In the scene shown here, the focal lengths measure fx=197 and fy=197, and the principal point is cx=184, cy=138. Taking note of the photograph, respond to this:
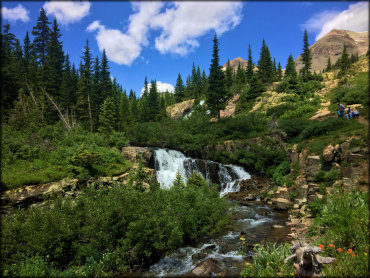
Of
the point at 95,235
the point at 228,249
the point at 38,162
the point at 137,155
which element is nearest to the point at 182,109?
the point at 137,155

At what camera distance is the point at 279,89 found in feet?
162

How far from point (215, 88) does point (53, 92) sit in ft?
106

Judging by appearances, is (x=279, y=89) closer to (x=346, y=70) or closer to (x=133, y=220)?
(x=346, y=70)

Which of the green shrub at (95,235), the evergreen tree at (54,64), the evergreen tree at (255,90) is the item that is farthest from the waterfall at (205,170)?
the evergreen tree at (255,90)

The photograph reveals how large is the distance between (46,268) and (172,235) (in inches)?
192

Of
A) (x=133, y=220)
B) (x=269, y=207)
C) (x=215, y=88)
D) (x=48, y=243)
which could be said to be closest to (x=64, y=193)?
(x=48, y=243)

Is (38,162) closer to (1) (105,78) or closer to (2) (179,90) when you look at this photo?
(1) (105,78)

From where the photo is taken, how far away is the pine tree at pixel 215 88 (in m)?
41.0

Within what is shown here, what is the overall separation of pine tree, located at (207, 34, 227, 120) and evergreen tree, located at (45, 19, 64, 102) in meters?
30.3

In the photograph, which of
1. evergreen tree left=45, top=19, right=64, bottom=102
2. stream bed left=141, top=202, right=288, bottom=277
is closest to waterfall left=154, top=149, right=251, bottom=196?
stream bed left=141, top=202, right=288, bottom=277

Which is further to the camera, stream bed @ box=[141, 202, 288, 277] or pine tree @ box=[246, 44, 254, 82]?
pine tree @ box=[246, 44, 254, 82]

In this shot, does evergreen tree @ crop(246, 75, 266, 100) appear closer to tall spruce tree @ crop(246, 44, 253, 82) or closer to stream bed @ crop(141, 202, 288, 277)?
tall spruce tree @ crop(246, 44, 253, 82)

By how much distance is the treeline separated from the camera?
27.4 meters

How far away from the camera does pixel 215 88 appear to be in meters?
41.8
